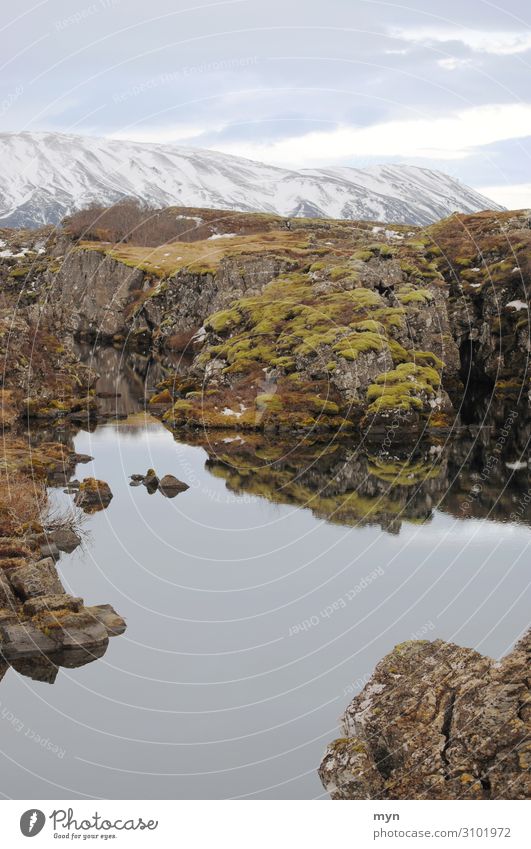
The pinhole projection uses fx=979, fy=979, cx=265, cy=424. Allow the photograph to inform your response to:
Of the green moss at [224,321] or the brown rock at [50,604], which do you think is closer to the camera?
the brown rock at [50,604]

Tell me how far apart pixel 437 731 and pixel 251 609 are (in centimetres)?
2024

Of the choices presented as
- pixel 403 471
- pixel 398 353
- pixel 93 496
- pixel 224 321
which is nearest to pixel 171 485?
pixel 93 496

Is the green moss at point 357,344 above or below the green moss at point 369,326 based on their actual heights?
below

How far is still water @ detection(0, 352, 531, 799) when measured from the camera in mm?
30594

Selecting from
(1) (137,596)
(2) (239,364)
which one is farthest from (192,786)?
(2) (239,364)

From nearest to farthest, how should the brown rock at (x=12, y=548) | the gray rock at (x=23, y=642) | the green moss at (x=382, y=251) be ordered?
the gray rock at (x=23, y=642) → the brown rock at (x=12, y=548) → the green moss at (x=382, y=251)

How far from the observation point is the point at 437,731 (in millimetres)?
24734

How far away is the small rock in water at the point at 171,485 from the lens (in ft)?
219

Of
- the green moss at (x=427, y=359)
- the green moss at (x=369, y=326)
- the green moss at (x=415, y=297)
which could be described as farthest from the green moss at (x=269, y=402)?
the green moss at (x=415, y=297)

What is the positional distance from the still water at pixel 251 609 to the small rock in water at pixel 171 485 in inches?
39.4

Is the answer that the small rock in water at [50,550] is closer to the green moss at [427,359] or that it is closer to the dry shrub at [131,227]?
the green moss at [427,359]

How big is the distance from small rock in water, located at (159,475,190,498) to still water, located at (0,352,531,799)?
100 centimetres

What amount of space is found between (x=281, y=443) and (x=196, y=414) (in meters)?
12.0

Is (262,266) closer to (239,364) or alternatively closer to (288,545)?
(239,364)
